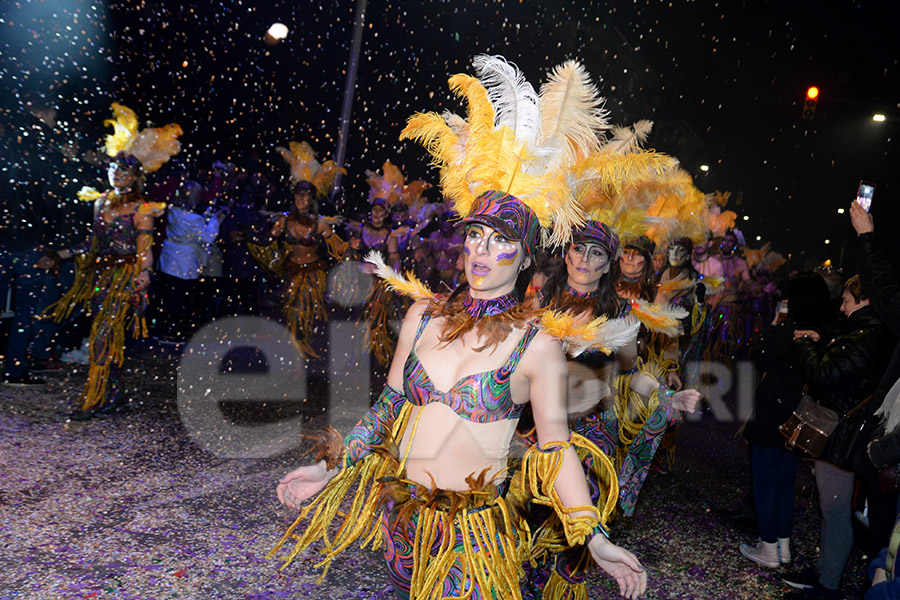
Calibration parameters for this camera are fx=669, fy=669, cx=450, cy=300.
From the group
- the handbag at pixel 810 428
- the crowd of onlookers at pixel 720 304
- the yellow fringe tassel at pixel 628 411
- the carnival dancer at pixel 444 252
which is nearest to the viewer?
the crowd of onlookers at pixel 720 304

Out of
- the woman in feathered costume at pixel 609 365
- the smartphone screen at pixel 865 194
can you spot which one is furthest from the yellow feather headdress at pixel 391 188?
the smartphone screen at pixel 865 194

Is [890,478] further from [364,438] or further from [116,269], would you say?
[116,269]

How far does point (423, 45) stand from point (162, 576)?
11.3m

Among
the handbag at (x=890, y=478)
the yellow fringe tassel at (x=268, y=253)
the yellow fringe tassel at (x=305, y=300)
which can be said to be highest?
the yellow fringe tassel at (x=268, y=253)

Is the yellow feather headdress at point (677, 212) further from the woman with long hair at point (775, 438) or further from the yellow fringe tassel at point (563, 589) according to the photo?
the yellow fringe tassel at point (563, 589)

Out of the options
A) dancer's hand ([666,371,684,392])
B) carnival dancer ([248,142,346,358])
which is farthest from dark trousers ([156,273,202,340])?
dancer's hand ([666,371,684,392])

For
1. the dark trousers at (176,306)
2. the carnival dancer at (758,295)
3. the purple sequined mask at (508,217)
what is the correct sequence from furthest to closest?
1. the carnival dancer at (758,295)
2. the dark trousers at (176,306)
3. the purple sequined mask at (508,217)

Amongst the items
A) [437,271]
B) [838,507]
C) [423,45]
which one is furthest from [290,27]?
[838,507]

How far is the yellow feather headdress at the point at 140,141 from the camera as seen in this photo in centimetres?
583

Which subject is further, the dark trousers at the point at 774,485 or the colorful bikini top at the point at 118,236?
the colorful bikini top at the point at 118,236

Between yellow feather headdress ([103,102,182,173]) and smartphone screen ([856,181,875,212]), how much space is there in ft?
17.6

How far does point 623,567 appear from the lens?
1799 mm

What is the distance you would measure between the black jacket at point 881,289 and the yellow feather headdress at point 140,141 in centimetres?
539

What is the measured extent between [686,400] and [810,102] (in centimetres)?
1099
